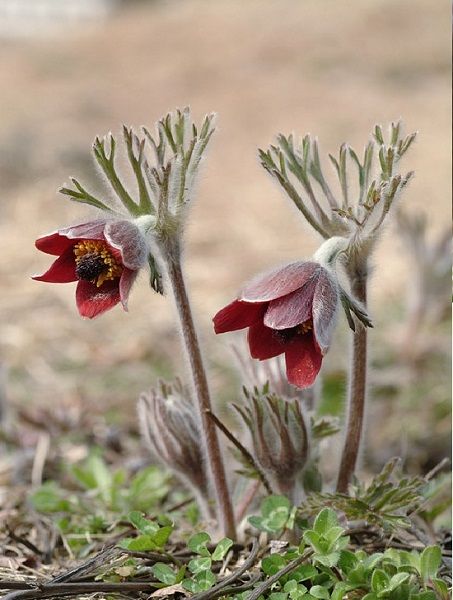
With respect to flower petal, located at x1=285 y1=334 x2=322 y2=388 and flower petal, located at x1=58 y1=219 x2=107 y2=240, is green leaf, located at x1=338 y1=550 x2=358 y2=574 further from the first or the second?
flower petal, located at x1=58 y1=219 x2=107 y2=240

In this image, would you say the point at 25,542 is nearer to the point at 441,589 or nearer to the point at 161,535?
the point at 161,535

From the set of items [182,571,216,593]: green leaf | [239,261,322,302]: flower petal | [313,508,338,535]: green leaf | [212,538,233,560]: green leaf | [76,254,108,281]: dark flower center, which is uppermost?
[76,254,108,281]: dark flower center

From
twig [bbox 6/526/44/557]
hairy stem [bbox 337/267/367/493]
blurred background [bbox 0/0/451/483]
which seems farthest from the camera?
blurred background [bbox 0/0/451/483]

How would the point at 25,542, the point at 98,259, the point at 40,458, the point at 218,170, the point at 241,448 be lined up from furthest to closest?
the point at 218,170, the point at 40,458, the point at 25,542, the point at 241,448, the point at 98,259

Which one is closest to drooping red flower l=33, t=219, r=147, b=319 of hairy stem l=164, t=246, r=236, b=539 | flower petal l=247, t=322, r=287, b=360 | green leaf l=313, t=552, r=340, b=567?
hairy stem l=164, t=246, r=236, b=539

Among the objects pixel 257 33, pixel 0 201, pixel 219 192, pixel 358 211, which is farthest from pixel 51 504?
pixel 257 33

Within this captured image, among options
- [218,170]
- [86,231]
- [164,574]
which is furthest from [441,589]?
[218,170]

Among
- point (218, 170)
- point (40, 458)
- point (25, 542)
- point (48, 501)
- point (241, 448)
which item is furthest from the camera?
point (218, 170)
